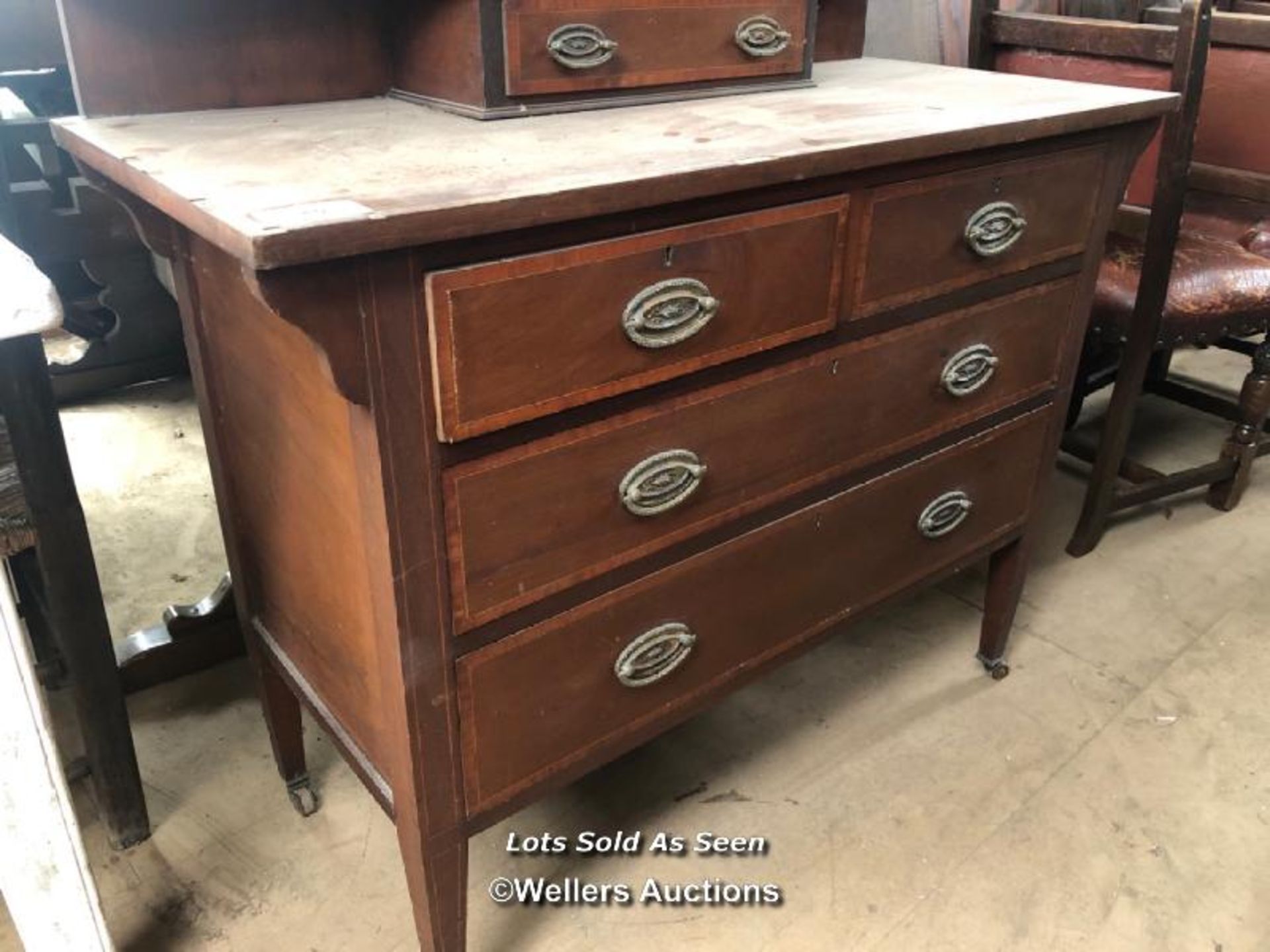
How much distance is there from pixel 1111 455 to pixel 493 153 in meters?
1.52

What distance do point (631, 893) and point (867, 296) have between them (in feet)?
2.63

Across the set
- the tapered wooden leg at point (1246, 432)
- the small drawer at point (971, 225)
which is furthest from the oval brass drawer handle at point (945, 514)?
the tapered wooden leg at point (1246, 432)

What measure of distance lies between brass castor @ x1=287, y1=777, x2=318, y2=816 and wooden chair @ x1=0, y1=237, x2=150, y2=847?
0.61 ft

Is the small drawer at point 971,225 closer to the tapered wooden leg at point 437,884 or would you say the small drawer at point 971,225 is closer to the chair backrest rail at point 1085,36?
the chair backrest rail at point 1085,36

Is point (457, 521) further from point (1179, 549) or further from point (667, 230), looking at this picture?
point (1179, 549)

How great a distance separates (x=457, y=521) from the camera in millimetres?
961

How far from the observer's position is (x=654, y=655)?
1202mm

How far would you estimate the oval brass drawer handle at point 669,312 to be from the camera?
98 cm

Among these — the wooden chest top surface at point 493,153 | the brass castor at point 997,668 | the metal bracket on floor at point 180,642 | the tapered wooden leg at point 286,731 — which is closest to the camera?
the wooden chest top surface at point 493,153

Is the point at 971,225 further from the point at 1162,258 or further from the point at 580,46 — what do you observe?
the point at 1162,258

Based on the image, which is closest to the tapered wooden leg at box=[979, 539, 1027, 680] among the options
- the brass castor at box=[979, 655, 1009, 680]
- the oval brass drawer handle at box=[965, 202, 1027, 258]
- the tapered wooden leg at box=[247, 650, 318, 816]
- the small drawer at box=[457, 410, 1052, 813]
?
the brass castor at box=[979, 655, 1009, 680]

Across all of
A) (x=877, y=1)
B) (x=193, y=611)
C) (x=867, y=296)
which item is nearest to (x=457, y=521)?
(x=867, y=296)

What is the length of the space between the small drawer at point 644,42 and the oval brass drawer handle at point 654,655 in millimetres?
602

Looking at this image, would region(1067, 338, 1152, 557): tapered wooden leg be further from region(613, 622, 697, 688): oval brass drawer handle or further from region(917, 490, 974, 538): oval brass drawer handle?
region(613, 622, 697, 688): oval brass drawer handle
